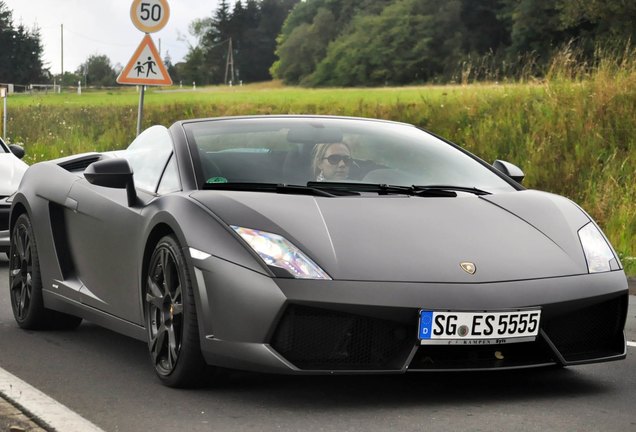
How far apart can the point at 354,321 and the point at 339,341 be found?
0.33 feet

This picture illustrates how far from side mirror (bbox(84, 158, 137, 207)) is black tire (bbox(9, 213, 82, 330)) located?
1.53 metres

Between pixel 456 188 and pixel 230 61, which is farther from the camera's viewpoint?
pixel 230 61

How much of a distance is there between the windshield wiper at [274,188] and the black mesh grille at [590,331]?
45.6 inches

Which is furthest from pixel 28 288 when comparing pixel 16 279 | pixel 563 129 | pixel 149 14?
pixel 563 129

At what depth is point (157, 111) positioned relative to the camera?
3375 centimetres

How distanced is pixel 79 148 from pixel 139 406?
2255 centimetres

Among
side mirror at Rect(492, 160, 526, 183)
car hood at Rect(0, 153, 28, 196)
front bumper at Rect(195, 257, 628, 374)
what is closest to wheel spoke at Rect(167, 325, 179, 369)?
front bumper at Rect(195, 257, 628, 374)

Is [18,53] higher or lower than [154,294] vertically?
lower

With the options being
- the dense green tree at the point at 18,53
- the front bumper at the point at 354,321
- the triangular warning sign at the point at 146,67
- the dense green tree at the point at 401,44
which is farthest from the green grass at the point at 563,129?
the dense green tree at the point at 18,53

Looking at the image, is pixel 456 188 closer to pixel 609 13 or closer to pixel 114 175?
pixel 114 175

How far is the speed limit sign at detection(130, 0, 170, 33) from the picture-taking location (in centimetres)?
1644

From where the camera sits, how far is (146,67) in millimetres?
16453

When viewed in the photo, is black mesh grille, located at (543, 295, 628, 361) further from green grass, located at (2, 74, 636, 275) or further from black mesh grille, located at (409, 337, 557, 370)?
green grass, located at (2, 74, 636, 275)

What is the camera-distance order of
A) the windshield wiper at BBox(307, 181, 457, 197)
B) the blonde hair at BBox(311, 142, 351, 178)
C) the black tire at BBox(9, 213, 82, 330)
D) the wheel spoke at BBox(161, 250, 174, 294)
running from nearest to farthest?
the wheel spoke at BBox(161, 250, 174, 294)
the windshield wiper at BBox(307, 181, 457, 197)
the blonde hair at BBox(311, 142, 351, 178)
the black tire at BBox(9, 213, 82, 330)
